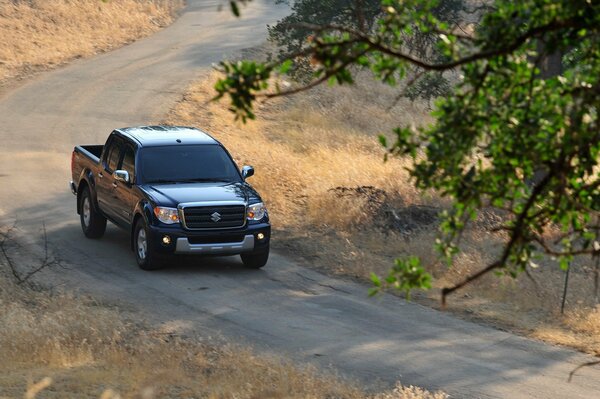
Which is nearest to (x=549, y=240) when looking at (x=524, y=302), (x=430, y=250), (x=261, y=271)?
(x=430, y=250)

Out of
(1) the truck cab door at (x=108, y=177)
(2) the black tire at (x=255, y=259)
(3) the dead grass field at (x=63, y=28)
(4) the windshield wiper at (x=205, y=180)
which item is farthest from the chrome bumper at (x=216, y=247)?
(3) the dead grass field at (x=63, y=28)

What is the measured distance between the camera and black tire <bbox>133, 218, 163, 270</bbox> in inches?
643

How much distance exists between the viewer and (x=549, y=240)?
21328mm

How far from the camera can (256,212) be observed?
16.7 metres

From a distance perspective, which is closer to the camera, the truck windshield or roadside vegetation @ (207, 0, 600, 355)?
roadside vegetation @ (207, 0, 600, 355)

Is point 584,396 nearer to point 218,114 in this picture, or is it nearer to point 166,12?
point 218,114

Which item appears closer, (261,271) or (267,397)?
(267,397)

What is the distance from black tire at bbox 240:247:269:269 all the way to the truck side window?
2166 mm

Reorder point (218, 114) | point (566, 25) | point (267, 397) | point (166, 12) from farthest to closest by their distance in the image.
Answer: point (166, 12) < point (218, 114) < point (267, 397) < point (566, 25)

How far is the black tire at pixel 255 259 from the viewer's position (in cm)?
1709

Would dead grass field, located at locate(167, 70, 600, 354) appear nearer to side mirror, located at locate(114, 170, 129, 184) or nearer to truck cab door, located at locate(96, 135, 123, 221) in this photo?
truck cab door, located at locate(96, 135, 123, 221)

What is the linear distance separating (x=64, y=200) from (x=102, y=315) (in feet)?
29.2

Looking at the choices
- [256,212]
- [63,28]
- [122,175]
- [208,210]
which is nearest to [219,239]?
[208,210]

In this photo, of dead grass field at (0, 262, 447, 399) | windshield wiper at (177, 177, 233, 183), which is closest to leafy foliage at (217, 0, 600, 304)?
dead grass field at (0, 262, 447, 399)
